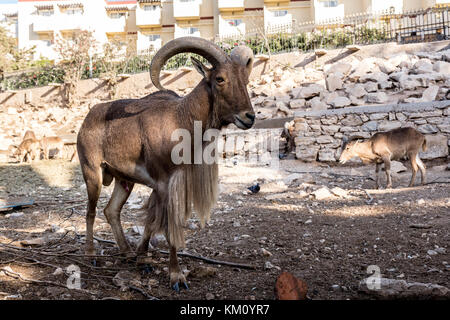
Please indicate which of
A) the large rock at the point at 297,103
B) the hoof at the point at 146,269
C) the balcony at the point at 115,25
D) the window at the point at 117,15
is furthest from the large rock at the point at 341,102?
the window at the point at 117,15

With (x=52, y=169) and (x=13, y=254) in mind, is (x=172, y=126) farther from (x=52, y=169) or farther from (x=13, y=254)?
(x=52, y=169)

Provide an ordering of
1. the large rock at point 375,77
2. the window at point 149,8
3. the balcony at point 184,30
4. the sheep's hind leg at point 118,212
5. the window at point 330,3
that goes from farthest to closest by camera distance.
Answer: the window at point 149,8 < the balcony at point 184,30 < the window at point 330,3 < the large rock at point 375,77 < the sheep's hind leg at point 118,212

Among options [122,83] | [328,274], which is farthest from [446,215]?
[122,83]

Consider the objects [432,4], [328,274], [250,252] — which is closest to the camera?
[328,274]

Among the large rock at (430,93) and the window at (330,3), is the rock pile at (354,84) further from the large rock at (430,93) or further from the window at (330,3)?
the window at (330,3)

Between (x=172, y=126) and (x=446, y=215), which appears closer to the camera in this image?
(x=172, y=126)

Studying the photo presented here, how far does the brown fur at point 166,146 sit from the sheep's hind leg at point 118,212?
0.21 metres

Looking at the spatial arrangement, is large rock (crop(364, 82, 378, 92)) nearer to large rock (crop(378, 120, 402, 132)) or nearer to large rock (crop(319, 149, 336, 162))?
large rock (crop(378, 120, 402, 132))

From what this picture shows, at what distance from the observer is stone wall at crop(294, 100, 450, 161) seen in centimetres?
1023

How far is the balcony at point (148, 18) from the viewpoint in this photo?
34406mm

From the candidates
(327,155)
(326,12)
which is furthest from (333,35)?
(326,12)

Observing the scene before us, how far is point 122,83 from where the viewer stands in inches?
816

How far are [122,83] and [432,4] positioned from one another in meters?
24.4

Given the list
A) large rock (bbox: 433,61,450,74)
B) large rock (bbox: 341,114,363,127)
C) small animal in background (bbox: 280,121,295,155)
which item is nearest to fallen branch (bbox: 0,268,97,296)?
small animal in background (bbox: 280,121,295,155)
